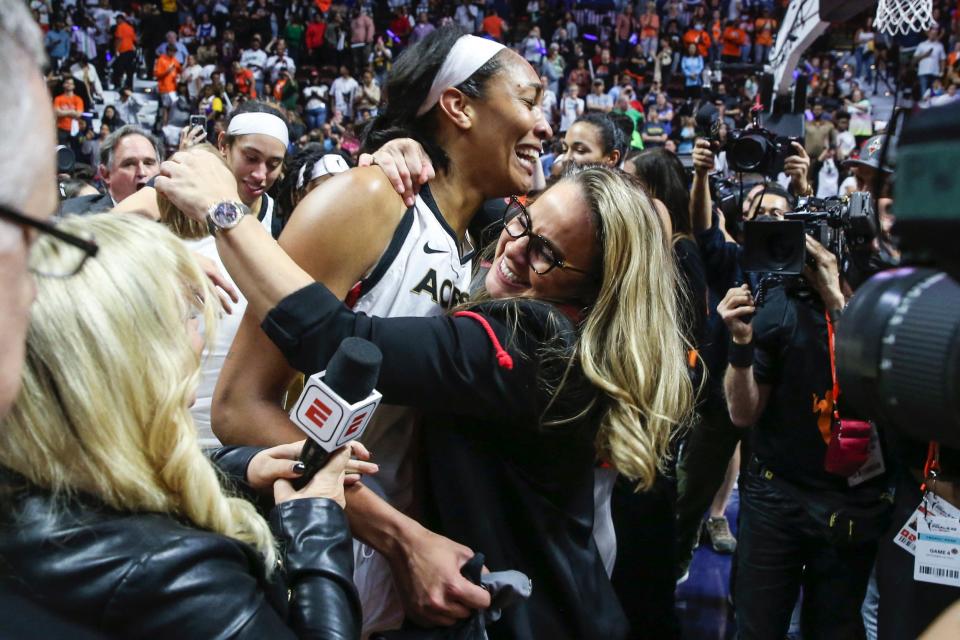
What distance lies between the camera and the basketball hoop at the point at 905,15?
4879 millimetres

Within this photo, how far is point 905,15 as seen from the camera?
4891 mm

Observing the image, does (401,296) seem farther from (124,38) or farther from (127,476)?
(124,38)

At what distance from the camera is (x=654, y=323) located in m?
1.81

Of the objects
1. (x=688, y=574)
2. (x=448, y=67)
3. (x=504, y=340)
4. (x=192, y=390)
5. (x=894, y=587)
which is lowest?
(x=688, y=574)

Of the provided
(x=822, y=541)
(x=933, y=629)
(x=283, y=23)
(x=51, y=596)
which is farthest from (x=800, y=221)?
(x=283, y=23)

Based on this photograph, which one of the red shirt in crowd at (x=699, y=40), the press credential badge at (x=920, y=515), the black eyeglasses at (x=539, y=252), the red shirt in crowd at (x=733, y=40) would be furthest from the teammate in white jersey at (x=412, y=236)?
the red shirt in crowd at (x=733, y=40)

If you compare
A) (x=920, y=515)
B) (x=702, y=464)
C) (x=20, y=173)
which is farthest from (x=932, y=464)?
(x=20, y=173)

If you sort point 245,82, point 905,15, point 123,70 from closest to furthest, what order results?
point 905,15 < point 245,82 < point 123,70

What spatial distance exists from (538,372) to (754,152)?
2.51 m

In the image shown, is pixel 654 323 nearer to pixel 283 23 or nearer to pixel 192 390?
pixel 192 390

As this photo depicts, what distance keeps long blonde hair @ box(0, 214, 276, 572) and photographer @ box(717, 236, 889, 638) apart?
2.10 meters

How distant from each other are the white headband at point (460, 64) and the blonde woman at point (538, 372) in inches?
14.0

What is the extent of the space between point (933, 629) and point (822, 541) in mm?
2205

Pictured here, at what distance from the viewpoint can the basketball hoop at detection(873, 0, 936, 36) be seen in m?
4.88
